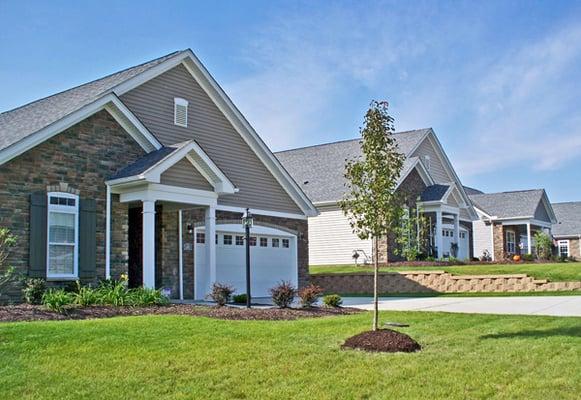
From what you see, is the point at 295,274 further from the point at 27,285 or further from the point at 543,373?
the point at 543,373

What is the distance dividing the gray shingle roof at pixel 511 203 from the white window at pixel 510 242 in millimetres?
1706

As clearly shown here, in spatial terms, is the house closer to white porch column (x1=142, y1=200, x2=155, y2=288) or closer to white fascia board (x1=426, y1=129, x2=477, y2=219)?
white porch column (x1=142, y1=200, x2=155, y2=288)

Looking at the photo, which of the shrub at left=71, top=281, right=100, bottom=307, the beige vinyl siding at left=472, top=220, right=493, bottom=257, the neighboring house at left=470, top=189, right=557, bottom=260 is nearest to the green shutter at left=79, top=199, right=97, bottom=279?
the shrub at left=71, top=281, right=100, bottom=307

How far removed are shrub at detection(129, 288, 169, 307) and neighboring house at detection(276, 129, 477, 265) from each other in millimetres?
15535

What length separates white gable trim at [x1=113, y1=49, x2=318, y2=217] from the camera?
19320mm

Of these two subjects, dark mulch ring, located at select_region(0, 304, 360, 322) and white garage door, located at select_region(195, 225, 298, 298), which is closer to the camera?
dark mulch ring, located at select_region(0, 304, 360, 322)

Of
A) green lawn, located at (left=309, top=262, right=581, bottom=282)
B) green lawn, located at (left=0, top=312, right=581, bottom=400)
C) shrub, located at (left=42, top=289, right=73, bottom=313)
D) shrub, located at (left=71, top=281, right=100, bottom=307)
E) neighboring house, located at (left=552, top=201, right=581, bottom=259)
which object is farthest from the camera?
neighboring house, located at (left=552, top=201, right=581, bottom=259)

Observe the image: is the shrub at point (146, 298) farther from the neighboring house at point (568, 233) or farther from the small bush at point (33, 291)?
the neighboring house at point (568, 233)

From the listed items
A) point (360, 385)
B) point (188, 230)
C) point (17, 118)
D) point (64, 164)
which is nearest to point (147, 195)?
point (64, 164)

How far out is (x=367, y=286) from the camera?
85.2 ft

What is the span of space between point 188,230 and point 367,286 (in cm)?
920

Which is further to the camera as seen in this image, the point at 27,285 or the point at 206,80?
the point at 206,80

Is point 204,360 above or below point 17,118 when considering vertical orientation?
below

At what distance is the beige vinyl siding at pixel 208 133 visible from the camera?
19.4 m
